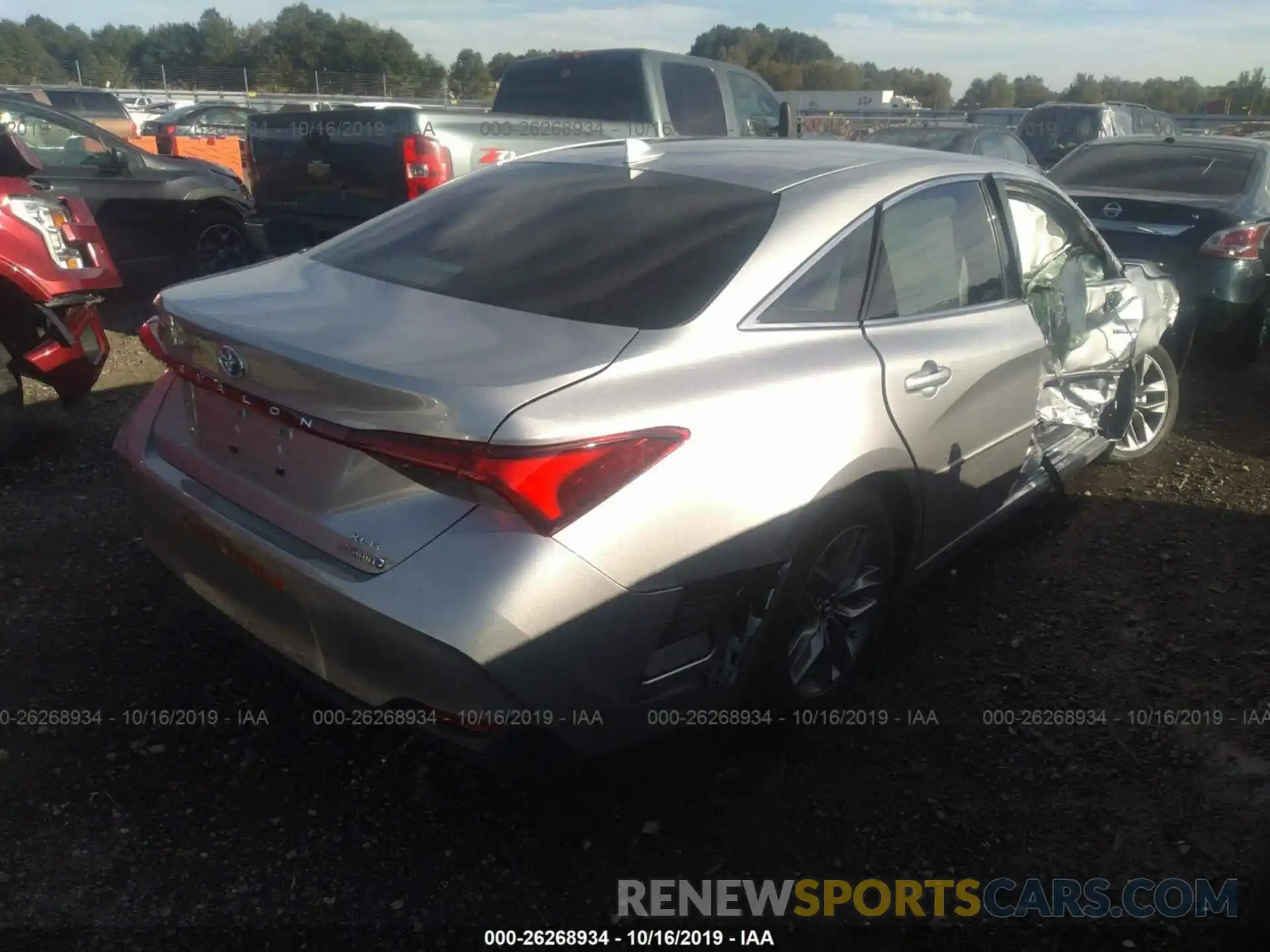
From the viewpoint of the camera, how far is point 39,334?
14.8 ft

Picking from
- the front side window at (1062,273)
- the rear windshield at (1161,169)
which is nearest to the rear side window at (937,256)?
the front side window at (1062,273)

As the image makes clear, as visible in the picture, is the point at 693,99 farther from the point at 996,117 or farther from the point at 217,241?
the point at 996,117

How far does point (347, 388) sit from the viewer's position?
6.80 feet

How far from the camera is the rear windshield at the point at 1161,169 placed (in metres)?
6.83

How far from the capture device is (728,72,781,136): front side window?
8.51 m

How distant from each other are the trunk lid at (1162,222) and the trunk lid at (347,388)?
5.48 m

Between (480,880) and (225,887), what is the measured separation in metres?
0.59

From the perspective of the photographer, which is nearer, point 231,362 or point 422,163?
point 231,362

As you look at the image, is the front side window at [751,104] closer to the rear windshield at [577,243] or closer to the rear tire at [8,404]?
the rear windshield at [577,243]

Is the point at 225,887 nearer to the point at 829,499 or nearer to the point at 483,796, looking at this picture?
the point at 483,796

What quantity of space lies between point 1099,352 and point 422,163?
4044mm

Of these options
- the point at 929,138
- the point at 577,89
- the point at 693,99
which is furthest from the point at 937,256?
the point at 929,138
